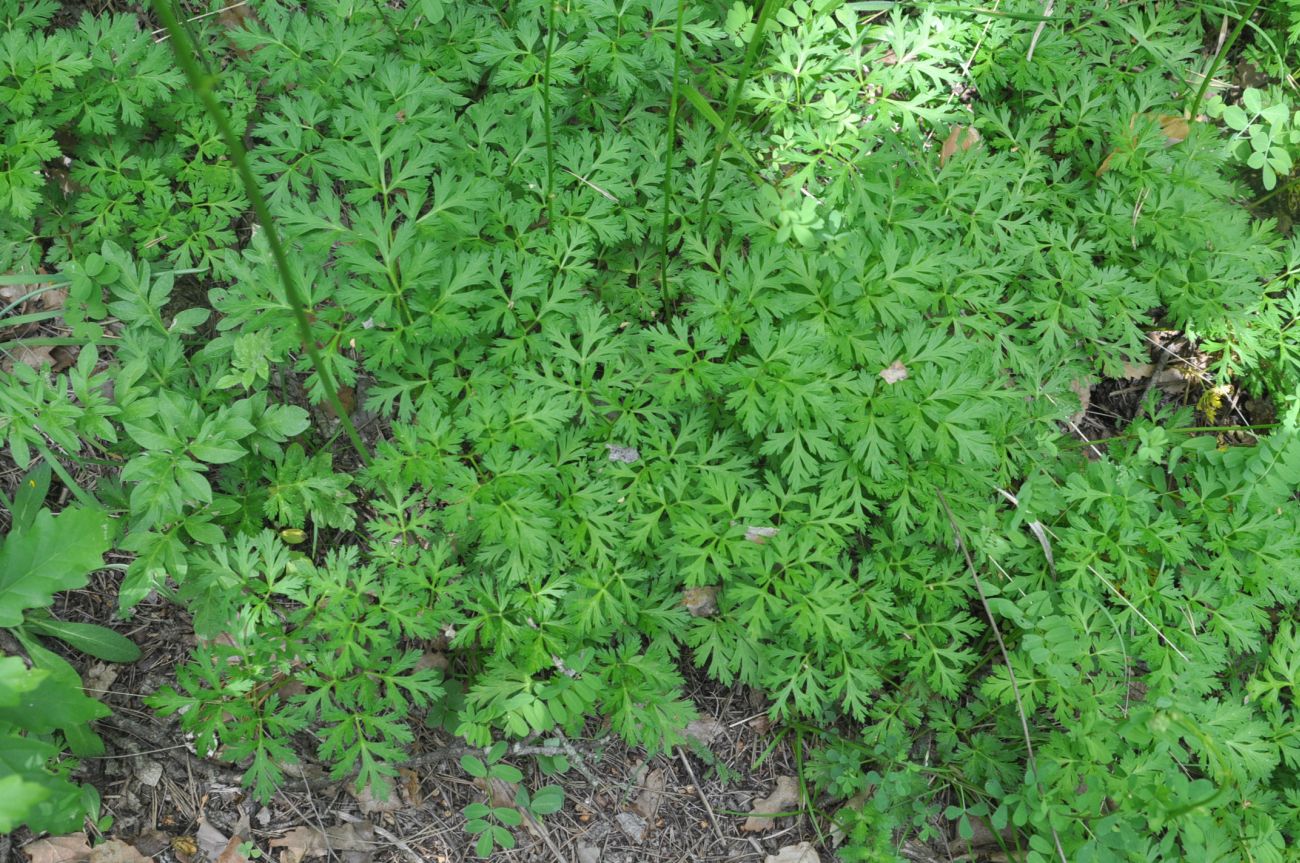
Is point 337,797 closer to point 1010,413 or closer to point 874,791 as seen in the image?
point 874,791

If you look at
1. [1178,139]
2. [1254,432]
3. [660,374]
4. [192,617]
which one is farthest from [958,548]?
[192,617]

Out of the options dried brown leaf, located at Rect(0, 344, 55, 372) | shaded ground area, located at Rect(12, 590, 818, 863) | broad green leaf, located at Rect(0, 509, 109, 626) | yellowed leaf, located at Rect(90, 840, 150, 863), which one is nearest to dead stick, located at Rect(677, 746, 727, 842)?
shaded ground area, located at Rect(12, 590, 818, 863)

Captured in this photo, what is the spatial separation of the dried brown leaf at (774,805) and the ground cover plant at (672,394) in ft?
0.41

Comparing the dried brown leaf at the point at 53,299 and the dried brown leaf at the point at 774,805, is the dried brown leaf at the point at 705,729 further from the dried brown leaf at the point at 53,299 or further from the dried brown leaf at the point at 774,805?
the dried brown leaf at the point at 53,299

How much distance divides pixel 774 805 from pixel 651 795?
0.46m

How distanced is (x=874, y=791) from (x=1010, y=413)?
1446 millimetres

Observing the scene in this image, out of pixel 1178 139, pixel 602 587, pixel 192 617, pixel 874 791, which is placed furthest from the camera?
pixel 1178 139

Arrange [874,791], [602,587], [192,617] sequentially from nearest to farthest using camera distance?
[602,587] → [192,617] → [874,791]

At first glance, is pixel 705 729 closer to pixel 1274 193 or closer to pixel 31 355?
pixel 31 355

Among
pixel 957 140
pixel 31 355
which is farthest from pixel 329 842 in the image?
pixel 957 140

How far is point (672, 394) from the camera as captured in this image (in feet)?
9.14

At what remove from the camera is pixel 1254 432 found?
3.81m

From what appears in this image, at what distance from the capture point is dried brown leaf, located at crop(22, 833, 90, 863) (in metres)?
2.60

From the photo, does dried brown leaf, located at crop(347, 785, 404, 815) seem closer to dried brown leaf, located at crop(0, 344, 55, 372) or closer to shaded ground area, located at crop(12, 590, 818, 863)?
shaded ground area, located at crop(12, 590, 818, 863)
